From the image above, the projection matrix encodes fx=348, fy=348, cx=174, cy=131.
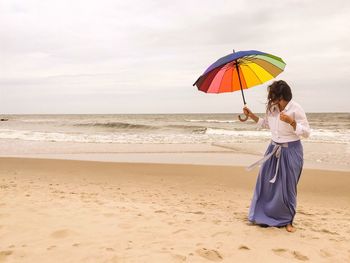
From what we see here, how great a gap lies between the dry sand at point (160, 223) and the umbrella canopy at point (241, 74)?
1750 mm

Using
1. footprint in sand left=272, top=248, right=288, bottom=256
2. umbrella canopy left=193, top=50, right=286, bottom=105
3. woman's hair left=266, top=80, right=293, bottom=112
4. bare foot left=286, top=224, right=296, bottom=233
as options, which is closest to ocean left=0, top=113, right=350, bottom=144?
umbrella canopy left=193, top=50, right=286, bottom=105

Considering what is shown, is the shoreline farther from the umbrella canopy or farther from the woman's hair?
the woman's hair

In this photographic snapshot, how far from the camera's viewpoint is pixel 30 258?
327 cm

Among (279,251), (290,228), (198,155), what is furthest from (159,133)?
(279,251)

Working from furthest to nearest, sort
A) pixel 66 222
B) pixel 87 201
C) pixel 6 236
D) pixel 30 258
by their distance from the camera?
pixel 87 201
pixel 66 222
pixel 6 236
pixel 30 258

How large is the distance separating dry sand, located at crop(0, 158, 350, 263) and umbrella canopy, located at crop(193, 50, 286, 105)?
1750 millimetres

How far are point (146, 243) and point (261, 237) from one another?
131 cm

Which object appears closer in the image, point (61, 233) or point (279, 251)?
point (279, 251)

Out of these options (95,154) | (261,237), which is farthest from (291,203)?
(95,154)

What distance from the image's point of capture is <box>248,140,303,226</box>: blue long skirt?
4.24m

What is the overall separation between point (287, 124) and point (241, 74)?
919 mm

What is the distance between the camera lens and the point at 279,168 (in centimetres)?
429

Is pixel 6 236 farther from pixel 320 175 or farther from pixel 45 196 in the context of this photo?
pixel 320 175

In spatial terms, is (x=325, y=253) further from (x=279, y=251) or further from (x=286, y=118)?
(x=286, y=118)
